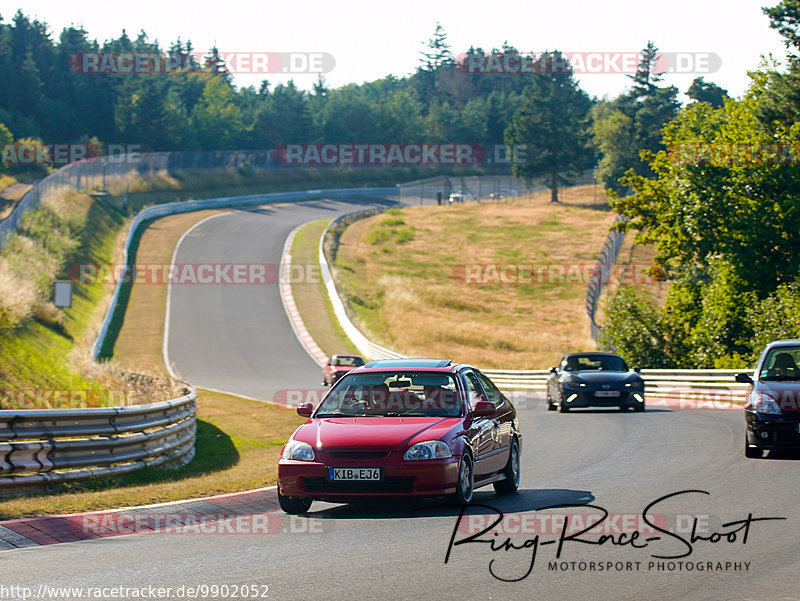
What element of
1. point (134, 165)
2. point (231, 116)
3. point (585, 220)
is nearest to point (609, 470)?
point (134, 165)

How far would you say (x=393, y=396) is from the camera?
411 inches

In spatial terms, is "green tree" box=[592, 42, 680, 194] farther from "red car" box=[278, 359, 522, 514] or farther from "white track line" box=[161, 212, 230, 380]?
"red car" box=[278, 359, 522, 514]

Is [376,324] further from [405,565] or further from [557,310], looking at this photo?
[405,565]

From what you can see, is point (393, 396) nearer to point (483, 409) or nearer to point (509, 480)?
point (483, 409)

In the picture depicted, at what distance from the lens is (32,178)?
7900 cm

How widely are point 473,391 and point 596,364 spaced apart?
49.8ft

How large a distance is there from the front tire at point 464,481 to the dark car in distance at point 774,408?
5199mm

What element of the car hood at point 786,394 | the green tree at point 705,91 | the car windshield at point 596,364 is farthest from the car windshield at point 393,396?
the green tree at point 705,91

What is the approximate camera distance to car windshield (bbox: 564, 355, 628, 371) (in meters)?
25.1

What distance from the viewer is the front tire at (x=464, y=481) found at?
30.9 feet

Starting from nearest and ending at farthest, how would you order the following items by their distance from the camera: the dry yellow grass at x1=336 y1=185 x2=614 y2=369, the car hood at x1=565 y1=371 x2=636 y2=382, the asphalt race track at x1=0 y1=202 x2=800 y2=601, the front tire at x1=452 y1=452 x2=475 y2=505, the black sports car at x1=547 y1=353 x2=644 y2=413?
the asphalt race track at x1=0 y1=202 x2=800 y2=601 → the front tire at x1=452 y1=452 x2=475 y2=505 → the black sports car at x1=547 y1=353 x2=644 y2=413 → the car hood at x1=565 y1=371 x2=636 y2=382 → the dry yellow grass at x1=336 y1=185 x2=614 y2=369

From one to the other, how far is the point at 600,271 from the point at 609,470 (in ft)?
120

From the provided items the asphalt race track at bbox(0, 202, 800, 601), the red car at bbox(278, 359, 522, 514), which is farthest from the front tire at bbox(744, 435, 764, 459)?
the red car at bbox(278, 359, 522, 514)

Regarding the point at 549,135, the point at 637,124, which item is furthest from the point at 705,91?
the point at 549,135
